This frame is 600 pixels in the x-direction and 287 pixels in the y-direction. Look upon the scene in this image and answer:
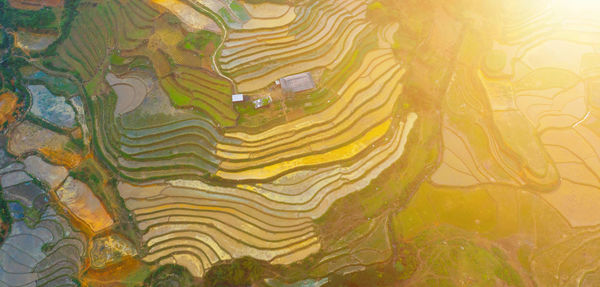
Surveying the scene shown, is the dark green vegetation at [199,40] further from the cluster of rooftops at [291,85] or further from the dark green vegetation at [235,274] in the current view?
the dark green vegetation at [235,274]

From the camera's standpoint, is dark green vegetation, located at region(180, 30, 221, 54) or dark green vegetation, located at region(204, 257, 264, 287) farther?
dark green vegetation, located at region(180, 30, 221, 54)

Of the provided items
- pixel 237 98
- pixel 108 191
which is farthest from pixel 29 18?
pixel 237 98

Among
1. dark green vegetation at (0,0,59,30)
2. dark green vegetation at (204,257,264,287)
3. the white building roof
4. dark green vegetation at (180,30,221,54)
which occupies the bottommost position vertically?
dark green vegetation at (204,257,264,287)

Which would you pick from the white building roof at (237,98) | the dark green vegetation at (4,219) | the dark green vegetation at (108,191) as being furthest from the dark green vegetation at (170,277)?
the white building roof at (237,98)

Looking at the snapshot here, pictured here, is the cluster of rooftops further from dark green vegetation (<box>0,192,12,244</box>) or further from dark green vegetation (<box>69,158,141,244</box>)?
dark green vegetation (<box>0,192,12,244</box>)

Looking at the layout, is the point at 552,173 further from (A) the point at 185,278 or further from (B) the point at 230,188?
(A) the point at 185,278

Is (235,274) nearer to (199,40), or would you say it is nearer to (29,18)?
(199,40)

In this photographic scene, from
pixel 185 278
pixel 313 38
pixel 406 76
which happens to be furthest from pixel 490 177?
pixel 185 278

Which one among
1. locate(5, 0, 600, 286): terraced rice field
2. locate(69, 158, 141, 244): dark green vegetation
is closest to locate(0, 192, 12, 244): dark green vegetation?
locate(5, 0, 600, 286): terraced rice field

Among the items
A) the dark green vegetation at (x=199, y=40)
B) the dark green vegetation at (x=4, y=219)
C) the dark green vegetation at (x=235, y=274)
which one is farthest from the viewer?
the dark green vegetation at (x=199, y=40)
